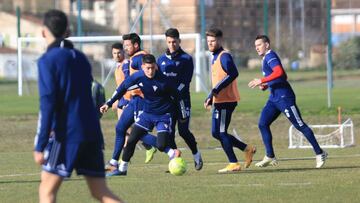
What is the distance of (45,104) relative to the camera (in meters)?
8.80

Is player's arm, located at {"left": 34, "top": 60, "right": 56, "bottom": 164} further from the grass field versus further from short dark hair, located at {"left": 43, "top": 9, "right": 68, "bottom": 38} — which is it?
the grass field

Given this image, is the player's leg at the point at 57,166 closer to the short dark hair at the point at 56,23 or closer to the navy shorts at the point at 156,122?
the short dark hair at the point at 56,23

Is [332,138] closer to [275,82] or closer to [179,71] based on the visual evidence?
[275,82]

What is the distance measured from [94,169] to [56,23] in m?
1.30

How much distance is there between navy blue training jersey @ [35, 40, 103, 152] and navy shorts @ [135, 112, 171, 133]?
5935 millimetres

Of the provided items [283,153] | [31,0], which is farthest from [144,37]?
[31,0]

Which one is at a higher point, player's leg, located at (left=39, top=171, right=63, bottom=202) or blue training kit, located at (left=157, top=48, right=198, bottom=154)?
blue training kit, located at (left=157, top=48, right=198, bottom=154)

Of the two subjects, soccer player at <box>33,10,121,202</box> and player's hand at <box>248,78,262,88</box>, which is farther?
player's hand at <box>248,78,262,88</box>

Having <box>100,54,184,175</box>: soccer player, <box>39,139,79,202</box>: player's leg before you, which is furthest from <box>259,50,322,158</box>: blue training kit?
<box>39,139,79,202</box>: player's leg

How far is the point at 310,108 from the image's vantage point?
29.8m

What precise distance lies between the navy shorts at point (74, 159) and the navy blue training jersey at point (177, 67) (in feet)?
23.4

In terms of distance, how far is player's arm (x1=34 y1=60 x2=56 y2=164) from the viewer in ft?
28.9

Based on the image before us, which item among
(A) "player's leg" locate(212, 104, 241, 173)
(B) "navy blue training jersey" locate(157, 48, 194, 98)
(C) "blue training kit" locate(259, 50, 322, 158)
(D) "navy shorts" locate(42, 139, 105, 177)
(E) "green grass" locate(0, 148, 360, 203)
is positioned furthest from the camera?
(B) "navy blue training jersey" locate(157, 48, 194, 98)

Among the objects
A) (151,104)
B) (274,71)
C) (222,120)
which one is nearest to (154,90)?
(151,104)
